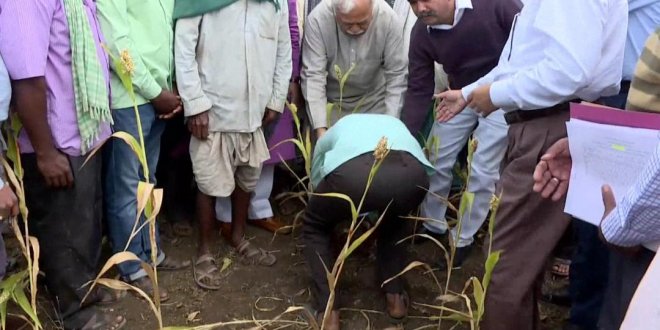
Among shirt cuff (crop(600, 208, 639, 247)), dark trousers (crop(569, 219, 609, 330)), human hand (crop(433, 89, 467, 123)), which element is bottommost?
dark trousers (crop(569, 219, 609, 330))

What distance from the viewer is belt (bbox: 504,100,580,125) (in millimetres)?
2039

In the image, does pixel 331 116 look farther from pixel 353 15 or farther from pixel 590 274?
pixel 590 274

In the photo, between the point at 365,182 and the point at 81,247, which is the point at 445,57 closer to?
the point at 365,182

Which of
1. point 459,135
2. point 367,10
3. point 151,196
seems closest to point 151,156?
point 151,196

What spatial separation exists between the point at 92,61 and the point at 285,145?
1270 millimetres

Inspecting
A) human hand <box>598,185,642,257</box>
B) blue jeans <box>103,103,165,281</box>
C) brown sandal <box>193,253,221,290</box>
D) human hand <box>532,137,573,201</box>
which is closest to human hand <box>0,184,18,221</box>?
blue jeans <box>103,103,165,281</box>

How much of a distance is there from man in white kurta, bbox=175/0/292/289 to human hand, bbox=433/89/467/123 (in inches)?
35.4

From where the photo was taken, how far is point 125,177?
2.74 metres

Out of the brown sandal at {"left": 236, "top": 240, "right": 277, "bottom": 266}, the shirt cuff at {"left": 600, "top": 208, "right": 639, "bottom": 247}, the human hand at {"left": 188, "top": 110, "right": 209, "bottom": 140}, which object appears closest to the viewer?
the shirt cuff at {"left": 600, "top": 208, "right": 639, "bottom": 247}

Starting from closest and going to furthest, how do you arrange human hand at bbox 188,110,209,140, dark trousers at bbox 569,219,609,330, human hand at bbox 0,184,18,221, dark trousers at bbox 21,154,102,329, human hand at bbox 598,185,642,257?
human hand at bbox 598,185,642,257, human hand at bbox 0,184,18,221, dark trousers at bbox 21,154,102,329, dark trousers at bbox 569,219,609,330, human hand at bbox 188,110,209,140

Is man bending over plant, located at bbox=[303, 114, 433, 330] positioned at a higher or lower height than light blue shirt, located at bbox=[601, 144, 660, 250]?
lower

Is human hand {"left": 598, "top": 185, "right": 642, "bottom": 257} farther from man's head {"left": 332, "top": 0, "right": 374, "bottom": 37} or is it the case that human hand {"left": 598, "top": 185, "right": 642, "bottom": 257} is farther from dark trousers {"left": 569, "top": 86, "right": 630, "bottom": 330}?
man's head {"left": 332, "top": 0, "right": 374, "bottom": 37}

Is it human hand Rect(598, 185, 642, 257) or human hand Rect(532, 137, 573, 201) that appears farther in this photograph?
human hand Rect(532, 137, 573, 201)

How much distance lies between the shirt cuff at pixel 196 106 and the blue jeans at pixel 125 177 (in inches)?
5.3
